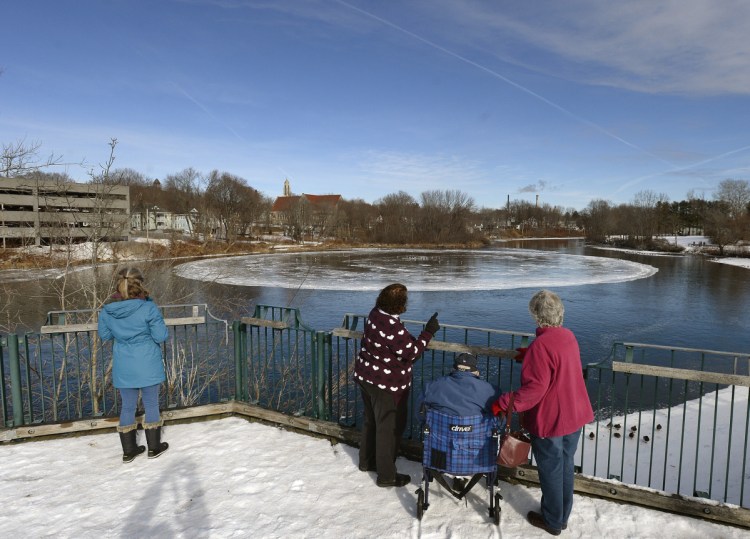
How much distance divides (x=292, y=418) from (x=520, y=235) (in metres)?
116

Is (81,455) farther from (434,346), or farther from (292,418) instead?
(434,346)

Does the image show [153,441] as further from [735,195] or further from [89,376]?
[735,195]

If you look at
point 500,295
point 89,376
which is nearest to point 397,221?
point 500,295

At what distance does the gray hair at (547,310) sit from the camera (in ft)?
10.6

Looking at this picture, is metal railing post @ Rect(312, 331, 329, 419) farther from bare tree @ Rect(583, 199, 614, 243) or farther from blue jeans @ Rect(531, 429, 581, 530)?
bare tree @ Rect(583, 199, 614, 243)

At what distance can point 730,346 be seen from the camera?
46.0 ft

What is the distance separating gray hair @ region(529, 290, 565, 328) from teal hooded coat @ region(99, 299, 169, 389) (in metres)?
3.23

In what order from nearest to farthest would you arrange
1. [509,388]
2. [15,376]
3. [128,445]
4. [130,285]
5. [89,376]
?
[130,285]
[128,445]
[15,376]
[509,388]
[89,376]

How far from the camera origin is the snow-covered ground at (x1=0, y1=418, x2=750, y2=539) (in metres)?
3.41

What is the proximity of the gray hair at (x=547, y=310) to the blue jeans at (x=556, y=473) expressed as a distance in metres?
0.79

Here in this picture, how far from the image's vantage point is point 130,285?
421 centimetres

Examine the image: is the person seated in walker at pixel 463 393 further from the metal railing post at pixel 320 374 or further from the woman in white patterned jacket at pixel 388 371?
the metal railing post at pixel 320 374

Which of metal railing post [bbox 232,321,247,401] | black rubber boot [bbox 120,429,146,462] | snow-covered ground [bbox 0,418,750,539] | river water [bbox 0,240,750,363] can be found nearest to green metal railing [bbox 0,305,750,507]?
metal railing post [bbox 232,321,247,401]

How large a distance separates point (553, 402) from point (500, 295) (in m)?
21.0
